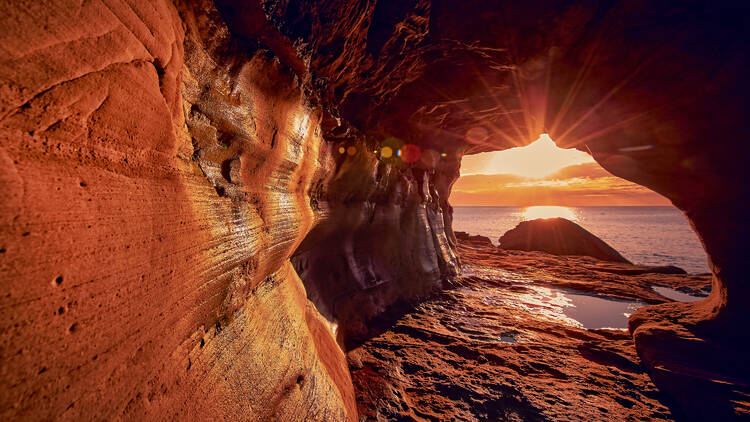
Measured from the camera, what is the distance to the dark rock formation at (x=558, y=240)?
565 inches

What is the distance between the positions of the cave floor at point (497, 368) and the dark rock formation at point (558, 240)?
10.6 meters

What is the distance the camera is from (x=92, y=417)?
3.43ft

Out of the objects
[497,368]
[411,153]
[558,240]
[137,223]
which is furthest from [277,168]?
[558,240]

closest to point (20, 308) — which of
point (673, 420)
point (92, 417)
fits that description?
point (92, 417)

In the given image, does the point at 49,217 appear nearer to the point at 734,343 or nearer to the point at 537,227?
the point at 734,343

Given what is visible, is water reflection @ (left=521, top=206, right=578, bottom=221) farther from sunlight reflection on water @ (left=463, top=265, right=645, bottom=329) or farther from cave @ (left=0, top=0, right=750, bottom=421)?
cave @ (left=0, top=0, right=750, bottom=421)

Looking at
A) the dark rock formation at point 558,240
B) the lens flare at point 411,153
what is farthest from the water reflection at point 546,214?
the lens flare at point 411,153

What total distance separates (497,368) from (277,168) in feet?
14.7

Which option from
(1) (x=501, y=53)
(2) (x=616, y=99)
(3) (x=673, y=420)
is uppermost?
(1) (x=501, y=53)

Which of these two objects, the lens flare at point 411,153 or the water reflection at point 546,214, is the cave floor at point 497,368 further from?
the water reflection at point 546,214

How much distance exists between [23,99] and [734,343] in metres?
8.31

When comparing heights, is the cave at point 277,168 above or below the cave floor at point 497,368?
above

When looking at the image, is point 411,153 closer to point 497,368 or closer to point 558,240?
point 497,368

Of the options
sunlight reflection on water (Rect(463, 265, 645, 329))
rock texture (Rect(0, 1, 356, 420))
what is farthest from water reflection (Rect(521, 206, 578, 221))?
rock texture (Rect(0, 1, 356, 420))
